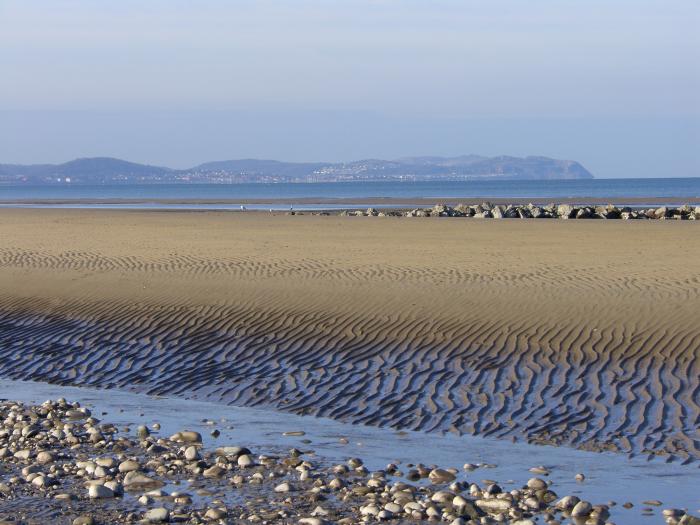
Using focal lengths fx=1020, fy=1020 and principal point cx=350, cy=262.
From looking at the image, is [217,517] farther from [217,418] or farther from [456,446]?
[217,418]

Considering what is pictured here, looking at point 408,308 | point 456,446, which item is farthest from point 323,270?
point 456,446

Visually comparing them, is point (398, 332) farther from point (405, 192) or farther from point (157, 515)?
point (405, 192)

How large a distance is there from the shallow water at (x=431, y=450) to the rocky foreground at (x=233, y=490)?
0.16 meters

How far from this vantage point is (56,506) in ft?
20.6

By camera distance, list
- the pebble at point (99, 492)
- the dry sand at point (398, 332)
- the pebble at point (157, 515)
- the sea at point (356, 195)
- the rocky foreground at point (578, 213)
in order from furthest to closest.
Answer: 1. the sea at point (356, 195)
2. the rocky foreground at point (578, 213)
3. the dry sand at point (398, 332)
4. the pebble at point (99, 492)
5. the pebble at point (157, 515)

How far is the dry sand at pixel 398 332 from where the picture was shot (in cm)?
922

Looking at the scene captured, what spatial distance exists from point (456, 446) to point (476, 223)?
23324 millimetres

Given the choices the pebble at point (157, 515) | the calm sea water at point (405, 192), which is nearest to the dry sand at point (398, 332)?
the pebble at point (157, 515)

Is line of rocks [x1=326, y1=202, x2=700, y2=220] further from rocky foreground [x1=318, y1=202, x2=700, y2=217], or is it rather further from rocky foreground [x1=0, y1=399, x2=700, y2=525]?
rocky foreground [x1=0, y1=399, x2=700, y2=525]

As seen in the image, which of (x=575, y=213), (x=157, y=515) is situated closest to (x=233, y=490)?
(x=157, y=515)

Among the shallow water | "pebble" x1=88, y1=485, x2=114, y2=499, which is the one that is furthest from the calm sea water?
"pebble" x1=88, y1=485, x2=114, y2=499

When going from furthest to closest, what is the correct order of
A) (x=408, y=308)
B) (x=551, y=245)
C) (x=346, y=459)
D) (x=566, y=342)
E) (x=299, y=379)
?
(x=551, y=245), (x=408, y=308), (x=566, y=342), (x=299, y=379), (x=346, y=459)

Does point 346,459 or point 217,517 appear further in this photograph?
point 346,459

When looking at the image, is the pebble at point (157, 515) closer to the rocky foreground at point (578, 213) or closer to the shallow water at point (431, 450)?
the shallow water at point (431, 450)
